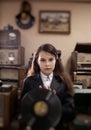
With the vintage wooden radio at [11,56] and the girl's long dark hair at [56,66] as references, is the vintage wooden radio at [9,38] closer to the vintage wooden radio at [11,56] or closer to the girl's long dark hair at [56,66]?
the vintage wooden radio at [11,56]

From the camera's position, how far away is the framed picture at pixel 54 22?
13.1ft

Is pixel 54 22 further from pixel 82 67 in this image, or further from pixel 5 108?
pixel 5 108

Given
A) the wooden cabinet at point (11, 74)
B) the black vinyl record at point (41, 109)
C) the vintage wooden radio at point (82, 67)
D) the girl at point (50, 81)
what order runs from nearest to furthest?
the black vinyl record at point (41, 109), the girl at point (50, 81), the vintage wooden radio at point (82, 67), the wooden cabinet at point (11, 74)

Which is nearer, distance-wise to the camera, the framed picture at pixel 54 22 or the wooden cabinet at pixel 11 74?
the wooden cabinet at pixel 11 74

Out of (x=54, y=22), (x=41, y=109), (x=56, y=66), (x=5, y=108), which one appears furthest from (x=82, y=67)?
(x=41, y=109)

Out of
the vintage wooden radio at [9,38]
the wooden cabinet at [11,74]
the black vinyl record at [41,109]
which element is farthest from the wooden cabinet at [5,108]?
the vintage wooden radio at [9,38]

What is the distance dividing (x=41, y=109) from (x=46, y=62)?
0.27 meters

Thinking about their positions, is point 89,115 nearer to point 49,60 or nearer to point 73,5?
point 49,60

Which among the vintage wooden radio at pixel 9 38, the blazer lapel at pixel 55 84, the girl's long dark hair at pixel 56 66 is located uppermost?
the vintage wooden radio at pixel 9 38

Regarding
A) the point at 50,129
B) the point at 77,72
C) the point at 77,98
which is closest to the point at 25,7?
the point at 77,72

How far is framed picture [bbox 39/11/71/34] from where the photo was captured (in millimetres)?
3986

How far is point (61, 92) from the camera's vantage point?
124cm

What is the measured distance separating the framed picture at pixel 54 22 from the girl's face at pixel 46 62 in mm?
2776

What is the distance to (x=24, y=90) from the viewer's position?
49.8 inches
